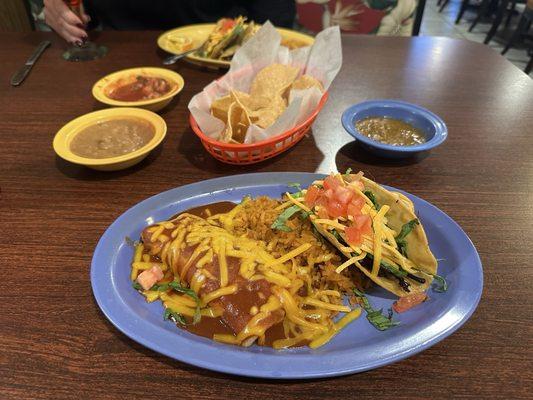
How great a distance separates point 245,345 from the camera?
Answer: 3.38ft

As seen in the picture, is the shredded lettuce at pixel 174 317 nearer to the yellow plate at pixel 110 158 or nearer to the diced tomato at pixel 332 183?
the diced tomato at pixel 332 183

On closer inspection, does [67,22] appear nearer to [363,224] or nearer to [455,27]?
[363,224]

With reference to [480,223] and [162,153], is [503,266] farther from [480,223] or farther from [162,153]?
[162,153]

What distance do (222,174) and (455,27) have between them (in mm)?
7596

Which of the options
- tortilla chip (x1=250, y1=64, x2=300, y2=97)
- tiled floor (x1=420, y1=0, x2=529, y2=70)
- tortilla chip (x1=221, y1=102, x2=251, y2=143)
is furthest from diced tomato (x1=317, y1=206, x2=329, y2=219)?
tiled floor (x1=420, y1=0, x2=529, y2=70)

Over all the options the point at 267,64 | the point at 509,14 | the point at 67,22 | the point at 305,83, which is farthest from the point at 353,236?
the point at 509,14

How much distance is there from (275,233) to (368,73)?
5.17ft

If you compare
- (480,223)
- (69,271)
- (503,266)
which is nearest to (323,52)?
(480,223)

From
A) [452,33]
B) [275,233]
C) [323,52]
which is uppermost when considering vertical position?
[323,52]

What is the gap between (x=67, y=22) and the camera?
2.60 meters

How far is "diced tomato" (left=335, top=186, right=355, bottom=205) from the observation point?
4.04ft

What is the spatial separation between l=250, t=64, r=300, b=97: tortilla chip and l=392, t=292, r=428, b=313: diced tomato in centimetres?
110

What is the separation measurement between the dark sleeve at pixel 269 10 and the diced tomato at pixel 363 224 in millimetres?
2437

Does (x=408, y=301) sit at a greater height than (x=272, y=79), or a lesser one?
lesser
